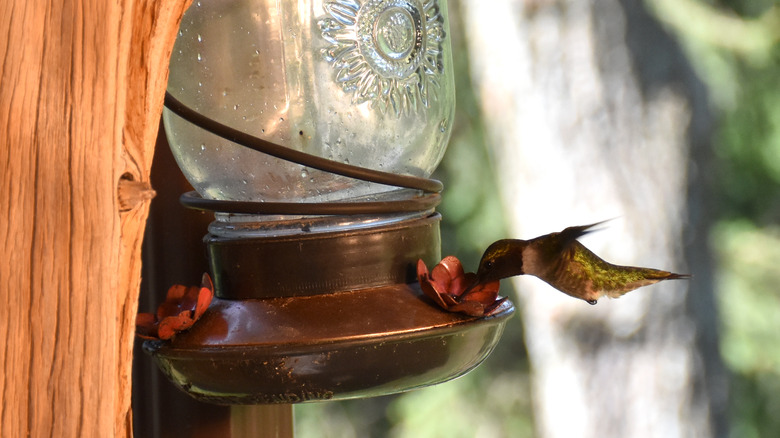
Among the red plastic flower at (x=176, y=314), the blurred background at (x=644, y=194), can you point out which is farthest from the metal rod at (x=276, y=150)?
the blurred background at (x=644, y=194)

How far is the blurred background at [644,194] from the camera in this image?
1.46m

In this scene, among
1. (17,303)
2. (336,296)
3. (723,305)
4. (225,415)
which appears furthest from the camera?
(723,305)

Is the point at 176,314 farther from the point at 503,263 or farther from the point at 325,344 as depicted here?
the point at 503,263

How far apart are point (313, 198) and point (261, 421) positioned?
0.36 meters

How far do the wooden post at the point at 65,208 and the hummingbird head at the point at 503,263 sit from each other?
253 mm

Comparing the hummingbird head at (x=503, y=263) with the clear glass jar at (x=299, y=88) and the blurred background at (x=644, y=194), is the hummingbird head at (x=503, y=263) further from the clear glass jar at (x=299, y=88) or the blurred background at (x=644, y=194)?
the blurred background at (x=644, y=194)

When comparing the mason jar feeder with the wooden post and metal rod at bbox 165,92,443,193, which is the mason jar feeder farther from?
the wooden post

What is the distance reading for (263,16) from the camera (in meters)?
0.58

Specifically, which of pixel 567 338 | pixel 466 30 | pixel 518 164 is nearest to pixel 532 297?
pixel 567 338

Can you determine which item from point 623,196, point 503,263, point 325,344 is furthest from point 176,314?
point 623,196

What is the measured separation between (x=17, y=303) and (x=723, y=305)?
1.36 m

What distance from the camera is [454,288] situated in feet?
1.85

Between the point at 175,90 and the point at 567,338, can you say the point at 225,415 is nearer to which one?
the point at 175,90

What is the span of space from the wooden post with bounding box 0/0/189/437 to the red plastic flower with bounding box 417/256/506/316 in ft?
0.69
